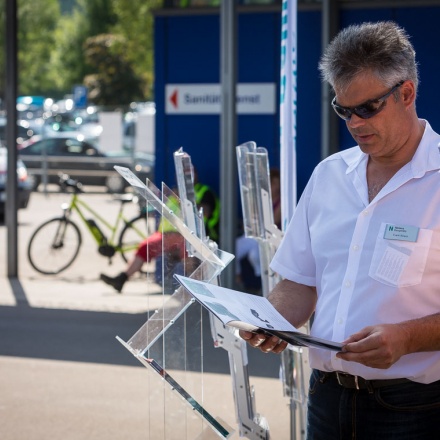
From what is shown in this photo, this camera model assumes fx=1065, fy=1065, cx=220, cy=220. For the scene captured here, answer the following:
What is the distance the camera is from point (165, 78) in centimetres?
1120

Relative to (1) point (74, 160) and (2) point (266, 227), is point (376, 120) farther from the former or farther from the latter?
(1) point (74, 160)

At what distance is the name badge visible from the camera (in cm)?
277

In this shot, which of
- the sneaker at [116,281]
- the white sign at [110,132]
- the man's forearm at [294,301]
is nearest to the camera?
the man's forearm at [294,301]

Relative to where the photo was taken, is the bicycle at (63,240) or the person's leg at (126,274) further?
the bicycle at (63,240)

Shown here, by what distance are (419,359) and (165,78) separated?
866 centimetres

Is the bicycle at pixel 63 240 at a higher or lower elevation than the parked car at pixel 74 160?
lower

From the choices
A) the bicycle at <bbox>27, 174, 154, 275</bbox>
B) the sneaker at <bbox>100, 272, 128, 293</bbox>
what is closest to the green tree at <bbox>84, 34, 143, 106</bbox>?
the bicycle at <bbox>27, 174, 154, 275</bbox>

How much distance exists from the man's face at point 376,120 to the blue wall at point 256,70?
23.9ft

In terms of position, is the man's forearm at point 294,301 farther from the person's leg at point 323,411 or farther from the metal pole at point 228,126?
the metal pole at point 228,126

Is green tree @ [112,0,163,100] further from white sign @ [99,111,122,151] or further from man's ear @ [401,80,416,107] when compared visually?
man's ear @ [401,80,416,107]

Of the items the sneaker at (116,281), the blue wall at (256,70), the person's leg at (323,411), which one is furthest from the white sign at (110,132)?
the person's leg at (323,411)

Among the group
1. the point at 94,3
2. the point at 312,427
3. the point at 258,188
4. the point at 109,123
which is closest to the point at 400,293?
the point at 312,427

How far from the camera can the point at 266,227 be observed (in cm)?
455

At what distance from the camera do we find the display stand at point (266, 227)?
4.46 meters
